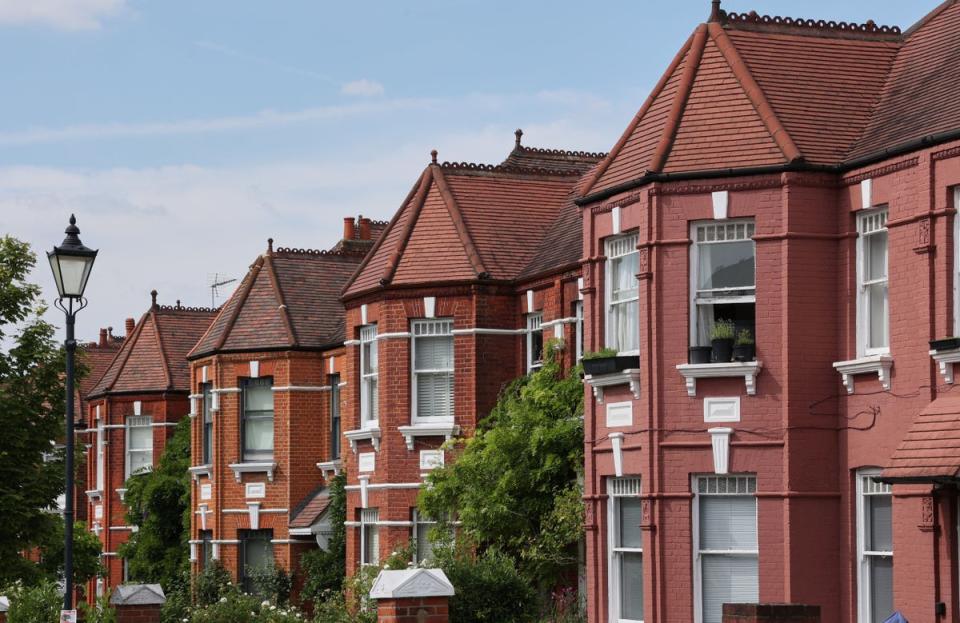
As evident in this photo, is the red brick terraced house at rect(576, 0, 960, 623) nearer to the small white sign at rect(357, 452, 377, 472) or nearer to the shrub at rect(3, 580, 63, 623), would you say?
the small white sign at rect(357, 452, 377, 472)

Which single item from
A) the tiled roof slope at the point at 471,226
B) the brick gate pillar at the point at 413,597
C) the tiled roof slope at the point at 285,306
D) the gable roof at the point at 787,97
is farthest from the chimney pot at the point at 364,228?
the brick gate pillar at the point at 413,597

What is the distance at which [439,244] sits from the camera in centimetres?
3525

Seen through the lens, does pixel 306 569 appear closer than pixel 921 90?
No

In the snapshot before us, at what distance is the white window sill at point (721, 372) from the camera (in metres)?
24.0

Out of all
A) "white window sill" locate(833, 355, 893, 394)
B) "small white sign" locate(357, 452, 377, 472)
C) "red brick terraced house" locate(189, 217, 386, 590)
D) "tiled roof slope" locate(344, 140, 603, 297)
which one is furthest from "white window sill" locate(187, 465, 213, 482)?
"white window sill" locate(833, 355, 893, 394)

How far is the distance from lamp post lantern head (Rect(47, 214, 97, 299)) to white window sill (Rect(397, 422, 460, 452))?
13.0m

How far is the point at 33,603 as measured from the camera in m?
32.7

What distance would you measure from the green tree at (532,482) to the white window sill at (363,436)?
336 cm

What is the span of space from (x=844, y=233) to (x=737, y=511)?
13.4ft

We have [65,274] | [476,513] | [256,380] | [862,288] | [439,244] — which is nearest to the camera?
[65,274]

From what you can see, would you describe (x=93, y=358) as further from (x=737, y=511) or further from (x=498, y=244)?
(x=737, y=511)

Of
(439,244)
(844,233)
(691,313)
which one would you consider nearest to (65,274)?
(691,313)

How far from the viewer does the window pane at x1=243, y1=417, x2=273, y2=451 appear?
42619mm

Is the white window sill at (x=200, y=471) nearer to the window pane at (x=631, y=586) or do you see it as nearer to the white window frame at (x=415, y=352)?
the white window frame at (x=415, y=352)
